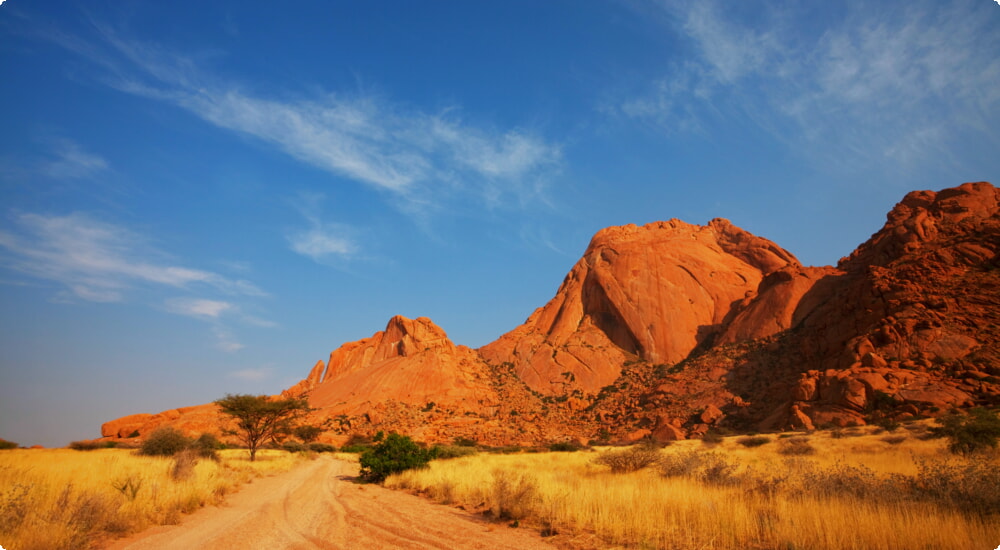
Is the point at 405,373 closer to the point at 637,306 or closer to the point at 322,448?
the point at 322,448

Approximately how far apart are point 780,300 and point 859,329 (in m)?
22.7

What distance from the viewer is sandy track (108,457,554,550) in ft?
27.4

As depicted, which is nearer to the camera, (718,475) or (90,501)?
(90,501)

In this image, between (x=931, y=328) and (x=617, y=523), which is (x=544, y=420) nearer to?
(x=931, y=328)

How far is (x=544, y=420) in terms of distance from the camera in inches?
2611

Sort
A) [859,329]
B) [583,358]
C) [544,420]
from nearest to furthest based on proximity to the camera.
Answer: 1. [859,329]
2. [544,420]
3. [583,358]

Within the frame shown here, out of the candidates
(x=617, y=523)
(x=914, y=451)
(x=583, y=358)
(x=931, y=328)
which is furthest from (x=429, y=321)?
(x=617, y=523)

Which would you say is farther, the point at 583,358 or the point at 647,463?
the point at 583,358

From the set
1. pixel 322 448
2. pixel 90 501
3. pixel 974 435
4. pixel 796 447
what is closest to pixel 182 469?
pixel 90 501

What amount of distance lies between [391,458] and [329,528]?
39.8 feet

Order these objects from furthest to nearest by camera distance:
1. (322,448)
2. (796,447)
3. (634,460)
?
(322,448)
(796,447)
(634,460)

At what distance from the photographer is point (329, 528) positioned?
32.4 ft

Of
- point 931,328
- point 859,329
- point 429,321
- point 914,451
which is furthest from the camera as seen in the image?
point 429,321

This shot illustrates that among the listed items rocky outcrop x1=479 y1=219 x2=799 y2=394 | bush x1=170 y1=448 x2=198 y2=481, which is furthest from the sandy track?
rocky outcrop x1=479 y1=219 x2=799 y2=394
